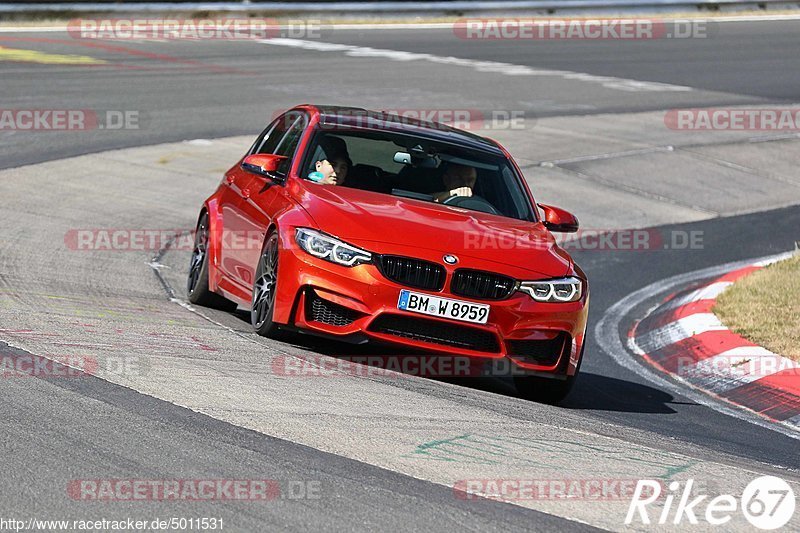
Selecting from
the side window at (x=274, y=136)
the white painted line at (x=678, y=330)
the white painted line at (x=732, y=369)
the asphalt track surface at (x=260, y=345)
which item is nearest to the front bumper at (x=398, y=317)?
the asphalt track surface at (x=260, y=345)

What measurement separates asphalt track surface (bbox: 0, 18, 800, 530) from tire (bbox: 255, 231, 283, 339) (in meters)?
0.13

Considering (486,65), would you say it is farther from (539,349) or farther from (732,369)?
(539,349)

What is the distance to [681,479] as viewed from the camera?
5.75m

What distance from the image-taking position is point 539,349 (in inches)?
312

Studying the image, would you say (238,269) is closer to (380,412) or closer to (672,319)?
Result: (380,412)

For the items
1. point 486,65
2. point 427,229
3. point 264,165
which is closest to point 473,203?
point 427,229

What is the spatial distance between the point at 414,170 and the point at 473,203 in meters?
0.44

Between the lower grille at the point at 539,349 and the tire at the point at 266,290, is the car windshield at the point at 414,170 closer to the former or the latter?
the tire at the point at 266,290

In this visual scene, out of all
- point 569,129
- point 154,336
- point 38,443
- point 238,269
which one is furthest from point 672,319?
point 569,129

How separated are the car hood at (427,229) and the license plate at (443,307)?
272 millimetres

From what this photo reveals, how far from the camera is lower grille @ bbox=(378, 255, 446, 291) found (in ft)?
25.0

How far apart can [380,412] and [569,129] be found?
14.4 meters

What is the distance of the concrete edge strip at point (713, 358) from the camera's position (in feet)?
28.9

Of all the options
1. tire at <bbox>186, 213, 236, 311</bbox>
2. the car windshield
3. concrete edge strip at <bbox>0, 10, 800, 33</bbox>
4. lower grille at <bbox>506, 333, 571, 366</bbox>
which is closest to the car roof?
the car windshield
